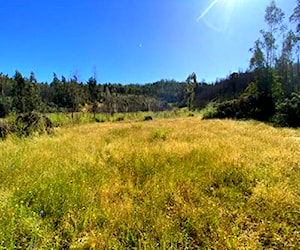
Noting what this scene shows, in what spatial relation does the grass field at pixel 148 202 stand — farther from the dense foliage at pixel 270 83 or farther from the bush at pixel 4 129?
the dense foliage at pixel 270 83

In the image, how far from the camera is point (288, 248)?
7.04 feet

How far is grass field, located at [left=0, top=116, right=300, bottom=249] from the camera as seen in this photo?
86.9 inches

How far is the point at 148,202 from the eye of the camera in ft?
9.39

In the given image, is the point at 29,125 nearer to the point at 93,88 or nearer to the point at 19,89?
the point at 93,88

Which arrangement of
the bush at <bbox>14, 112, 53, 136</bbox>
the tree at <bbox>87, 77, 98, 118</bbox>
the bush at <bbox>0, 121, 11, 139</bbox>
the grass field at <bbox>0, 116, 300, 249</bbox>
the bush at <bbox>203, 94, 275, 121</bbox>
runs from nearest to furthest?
the grass field at <bbox>0, 116, 300, 249</bbox> → the bush at <bbox>0, 121, 11, 139</bbox> → the bush at <bbox>14, 112, 53, 136</bbox> → the bush at <bbox>203, 94, 275, 121</bbox> → the tree at <bbox>87, 77, 98, 118</bbox>

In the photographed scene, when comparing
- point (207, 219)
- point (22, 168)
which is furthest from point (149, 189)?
point (22, 168)

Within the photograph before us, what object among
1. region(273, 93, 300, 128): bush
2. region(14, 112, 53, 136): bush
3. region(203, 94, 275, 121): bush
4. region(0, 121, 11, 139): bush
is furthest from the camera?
region(203, 94, 275, 121): bush

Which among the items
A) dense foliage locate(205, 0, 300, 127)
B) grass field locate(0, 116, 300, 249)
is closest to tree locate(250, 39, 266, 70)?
dense foliage locate(205, 0, 300, 127)

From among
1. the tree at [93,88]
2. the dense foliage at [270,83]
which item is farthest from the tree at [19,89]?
the dense foliage at [270,83]

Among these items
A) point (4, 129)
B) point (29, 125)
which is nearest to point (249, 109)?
point (29, 125)

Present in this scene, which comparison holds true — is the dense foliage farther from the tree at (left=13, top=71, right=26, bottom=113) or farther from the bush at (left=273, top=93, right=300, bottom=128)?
the tree at (left=13, top=71, right=26, bottom=113)

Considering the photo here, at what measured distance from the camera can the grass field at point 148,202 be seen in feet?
7.24

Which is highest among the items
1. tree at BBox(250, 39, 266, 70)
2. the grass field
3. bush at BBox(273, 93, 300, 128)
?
tree at BBox(250, 39, 266, 70)

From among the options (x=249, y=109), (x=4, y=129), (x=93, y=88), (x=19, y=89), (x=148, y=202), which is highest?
(x=19, y=89)
